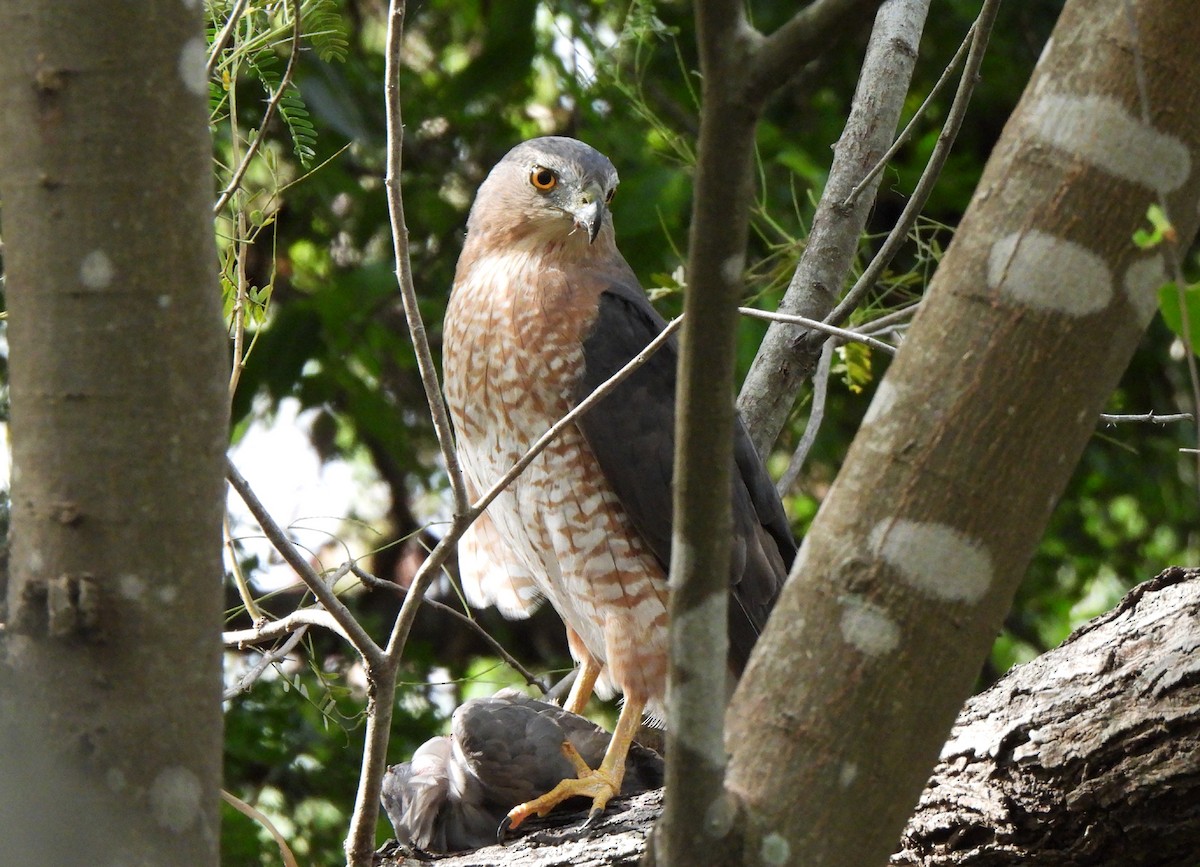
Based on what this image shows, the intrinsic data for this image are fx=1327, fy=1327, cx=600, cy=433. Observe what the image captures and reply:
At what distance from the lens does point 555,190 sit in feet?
12.6

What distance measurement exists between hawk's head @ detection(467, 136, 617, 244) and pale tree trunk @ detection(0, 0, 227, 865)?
233cm

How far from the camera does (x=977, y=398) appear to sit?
157 centimetres

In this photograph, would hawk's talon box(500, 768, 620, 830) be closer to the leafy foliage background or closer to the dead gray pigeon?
the dead gray pigeon

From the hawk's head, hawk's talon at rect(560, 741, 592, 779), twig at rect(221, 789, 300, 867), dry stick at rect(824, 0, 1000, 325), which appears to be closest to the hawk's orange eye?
the hawk's head

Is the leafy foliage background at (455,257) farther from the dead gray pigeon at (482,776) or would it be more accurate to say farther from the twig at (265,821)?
the twig at (265,821)

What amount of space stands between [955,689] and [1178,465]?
502cm

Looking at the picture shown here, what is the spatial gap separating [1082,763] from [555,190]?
2174 millimetres

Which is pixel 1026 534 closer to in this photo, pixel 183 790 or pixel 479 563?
pixel 183 790

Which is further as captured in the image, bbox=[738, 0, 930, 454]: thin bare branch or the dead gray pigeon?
bbox=[738, 0, 930, 454]: thin bare branch

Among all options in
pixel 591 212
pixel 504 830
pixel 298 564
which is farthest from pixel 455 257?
pixel 298 564

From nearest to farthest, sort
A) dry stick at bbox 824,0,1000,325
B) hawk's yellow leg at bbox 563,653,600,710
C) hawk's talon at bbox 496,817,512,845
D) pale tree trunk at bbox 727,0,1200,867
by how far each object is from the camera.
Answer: pale tree trunk at bbox 727,0,1200,867
dry stick at bbox 824,0,1000,325
hawk's talon at bbox 496,817,512,845
hawk's yellow leg at bbox 563,653,600,710

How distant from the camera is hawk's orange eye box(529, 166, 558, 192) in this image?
3.84 meters

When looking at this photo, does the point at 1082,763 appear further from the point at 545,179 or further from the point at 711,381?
the point at 545,179

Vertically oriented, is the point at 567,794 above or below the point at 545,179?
below
